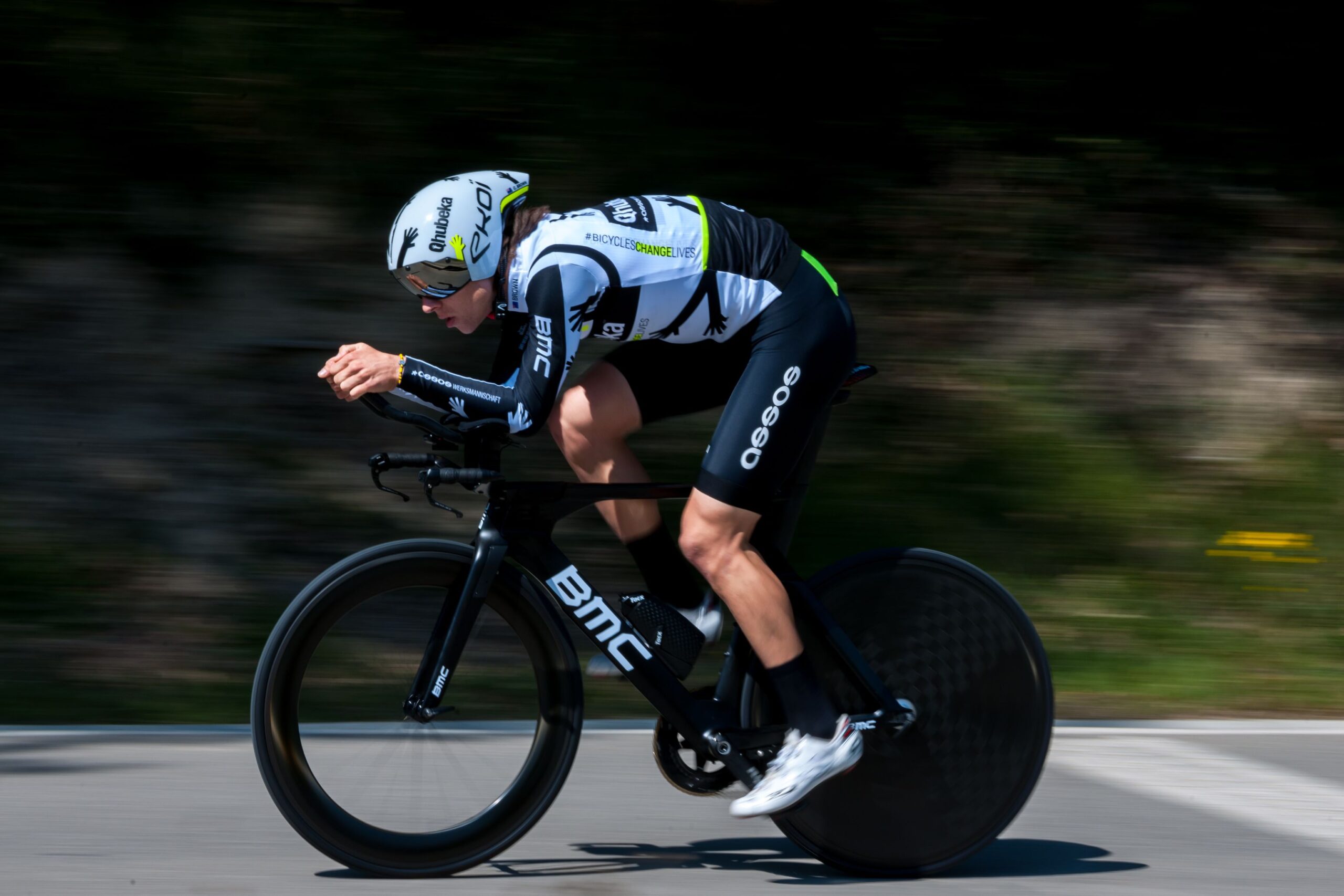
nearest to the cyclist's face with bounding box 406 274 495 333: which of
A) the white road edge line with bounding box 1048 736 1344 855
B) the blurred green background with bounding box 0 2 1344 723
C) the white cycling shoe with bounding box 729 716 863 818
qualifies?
the white cycling shoe with bounding box 729 716 863 818

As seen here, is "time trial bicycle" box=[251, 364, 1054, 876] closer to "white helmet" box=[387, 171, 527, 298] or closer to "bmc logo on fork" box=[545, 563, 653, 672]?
"bmc logo on fork" box=[545, 563, 653, 672]

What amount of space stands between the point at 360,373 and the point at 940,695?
1729 mm

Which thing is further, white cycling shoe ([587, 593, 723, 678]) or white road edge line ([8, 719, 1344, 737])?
white road edge line ([8, 719, 1344, 737])

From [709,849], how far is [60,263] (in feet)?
16.3

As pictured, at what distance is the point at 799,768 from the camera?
3.83m

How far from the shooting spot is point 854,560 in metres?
4.12

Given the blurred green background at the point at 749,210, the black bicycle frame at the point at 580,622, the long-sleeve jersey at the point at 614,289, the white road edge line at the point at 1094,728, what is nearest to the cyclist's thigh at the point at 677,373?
the long-sleeve jersey at the point at 614,289

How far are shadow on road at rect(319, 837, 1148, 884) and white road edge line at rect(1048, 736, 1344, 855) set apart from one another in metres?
0.62

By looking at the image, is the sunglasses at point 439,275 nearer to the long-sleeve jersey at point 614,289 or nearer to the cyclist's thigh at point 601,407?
the long-sleeve jersey at point 614,289

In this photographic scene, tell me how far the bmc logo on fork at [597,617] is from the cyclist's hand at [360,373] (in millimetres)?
686

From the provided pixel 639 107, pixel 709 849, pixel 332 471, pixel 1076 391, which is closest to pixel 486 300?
pixel 709 849

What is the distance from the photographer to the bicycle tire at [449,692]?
3736 mm

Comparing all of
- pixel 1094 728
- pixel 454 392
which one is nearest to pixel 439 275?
pixel 454 392

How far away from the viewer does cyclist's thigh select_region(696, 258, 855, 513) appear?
3.86 m
